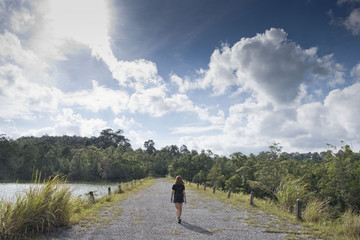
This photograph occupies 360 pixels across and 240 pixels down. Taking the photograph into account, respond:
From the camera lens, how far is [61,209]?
668 cm

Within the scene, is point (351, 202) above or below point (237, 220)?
below

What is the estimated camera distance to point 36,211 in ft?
19.4

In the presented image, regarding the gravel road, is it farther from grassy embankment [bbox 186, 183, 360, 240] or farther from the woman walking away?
the woman walking away

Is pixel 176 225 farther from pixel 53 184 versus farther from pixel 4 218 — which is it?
pixel 4 218

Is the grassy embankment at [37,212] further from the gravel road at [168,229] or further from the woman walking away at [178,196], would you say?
the woman walking away at [178,196]

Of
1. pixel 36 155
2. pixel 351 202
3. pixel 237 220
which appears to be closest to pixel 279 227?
pixel 237 220

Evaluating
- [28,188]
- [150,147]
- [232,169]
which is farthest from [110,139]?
[28,188]

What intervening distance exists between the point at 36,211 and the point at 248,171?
4216 centimetres

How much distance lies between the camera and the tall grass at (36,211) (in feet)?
17.5

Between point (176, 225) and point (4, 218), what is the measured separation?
5011mm

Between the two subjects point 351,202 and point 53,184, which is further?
point 351,202

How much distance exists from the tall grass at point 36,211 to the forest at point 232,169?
9987mm

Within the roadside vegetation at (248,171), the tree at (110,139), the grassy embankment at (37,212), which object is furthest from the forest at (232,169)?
the tree at (110,139)

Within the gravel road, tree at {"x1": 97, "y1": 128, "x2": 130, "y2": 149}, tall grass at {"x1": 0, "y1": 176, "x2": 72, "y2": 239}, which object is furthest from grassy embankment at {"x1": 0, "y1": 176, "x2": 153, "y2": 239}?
tree at {"x1": 97, "y1": 128, "x2": 130, "y2": 149}
